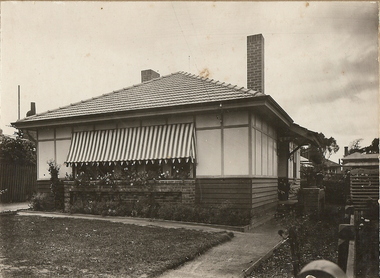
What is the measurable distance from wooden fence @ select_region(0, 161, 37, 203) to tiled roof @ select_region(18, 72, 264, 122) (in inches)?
225

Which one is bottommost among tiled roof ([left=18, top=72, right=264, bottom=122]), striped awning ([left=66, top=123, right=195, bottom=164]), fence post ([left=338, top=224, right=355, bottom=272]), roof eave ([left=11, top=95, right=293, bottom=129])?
fence post ([left=338, top=224, right=355, bottom=272])

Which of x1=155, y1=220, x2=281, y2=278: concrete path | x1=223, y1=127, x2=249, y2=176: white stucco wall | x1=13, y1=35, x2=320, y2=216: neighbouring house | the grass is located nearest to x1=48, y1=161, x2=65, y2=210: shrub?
x1=13, y1=35, x2=320, y2=216: neighbouring house

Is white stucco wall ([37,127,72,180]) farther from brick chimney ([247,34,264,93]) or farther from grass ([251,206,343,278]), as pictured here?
grass ([251,206,343,278])

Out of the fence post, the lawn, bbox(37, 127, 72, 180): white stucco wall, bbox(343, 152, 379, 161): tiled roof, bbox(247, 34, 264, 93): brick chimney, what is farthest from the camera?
bbox(37, 127, 72, 180): white stucco wall

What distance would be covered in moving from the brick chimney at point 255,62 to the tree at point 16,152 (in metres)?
14.2

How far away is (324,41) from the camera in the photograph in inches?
308

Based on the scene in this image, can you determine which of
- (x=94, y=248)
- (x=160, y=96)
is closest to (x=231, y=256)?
(x=94, y=248)

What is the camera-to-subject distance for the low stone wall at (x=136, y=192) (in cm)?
1107

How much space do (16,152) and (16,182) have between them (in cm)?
207

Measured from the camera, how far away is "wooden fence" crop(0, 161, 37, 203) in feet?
59.9

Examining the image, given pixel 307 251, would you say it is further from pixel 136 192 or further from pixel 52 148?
pixel 52 148

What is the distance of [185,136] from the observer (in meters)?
11.2

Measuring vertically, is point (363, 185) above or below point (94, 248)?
above

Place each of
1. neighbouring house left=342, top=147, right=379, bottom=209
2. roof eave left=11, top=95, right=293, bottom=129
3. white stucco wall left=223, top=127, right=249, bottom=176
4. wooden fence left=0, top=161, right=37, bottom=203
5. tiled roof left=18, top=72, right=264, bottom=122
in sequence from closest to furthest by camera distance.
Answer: neighbouring house left=342, top=147, right=379, bottom=209 < roof eave left=11, top=95, right=293, bottom=129 < white stucco wall left=223, top=127, right=249, bottom=176 < tiled roof left=18, top=72, right=264, bottom=122 < wooden fence left=0, top=161, right=37, bottom=203
